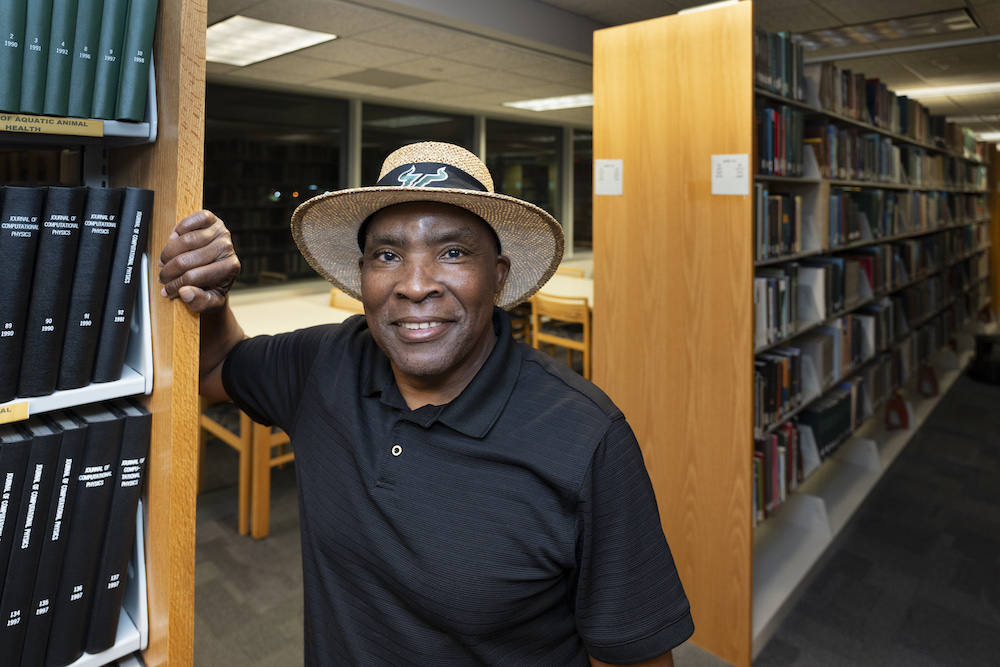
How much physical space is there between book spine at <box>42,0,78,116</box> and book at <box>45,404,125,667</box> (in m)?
0.44

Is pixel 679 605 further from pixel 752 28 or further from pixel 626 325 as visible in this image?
pixel 752 28

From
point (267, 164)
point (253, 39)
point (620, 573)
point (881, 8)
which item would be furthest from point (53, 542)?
point (267, 164)

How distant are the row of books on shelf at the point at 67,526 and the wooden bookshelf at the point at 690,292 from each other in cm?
178

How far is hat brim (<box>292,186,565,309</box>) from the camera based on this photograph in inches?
39.4

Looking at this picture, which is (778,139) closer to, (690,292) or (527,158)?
(690,292)

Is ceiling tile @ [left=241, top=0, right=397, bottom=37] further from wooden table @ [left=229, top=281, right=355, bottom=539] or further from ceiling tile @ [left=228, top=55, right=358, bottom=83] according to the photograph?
wooden table @ [left=229, top=281, right=355, bottom=539]

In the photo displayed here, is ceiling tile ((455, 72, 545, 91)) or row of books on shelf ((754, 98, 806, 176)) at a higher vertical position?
ceiling tile ((455, 72, 545, 91))

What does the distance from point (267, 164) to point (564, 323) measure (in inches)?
112

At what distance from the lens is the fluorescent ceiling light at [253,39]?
12.5 feet

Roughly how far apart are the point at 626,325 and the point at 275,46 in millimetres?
3035

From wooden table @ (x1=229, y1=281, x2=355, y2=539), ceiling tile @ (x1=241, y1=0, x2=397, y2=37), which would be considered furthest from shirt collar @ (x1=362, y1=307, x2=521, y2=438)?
ceiling tile @ (x1=241, y1=0, x2=397, y2=37)

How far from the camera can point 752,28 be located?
213 centimetres

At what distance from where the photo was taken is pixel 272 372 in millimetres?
1260

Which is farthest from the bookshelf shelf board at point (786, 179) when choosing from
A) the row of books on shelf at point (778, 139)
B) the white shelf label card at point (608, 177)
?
the white shelf label card at point (608, 177)
